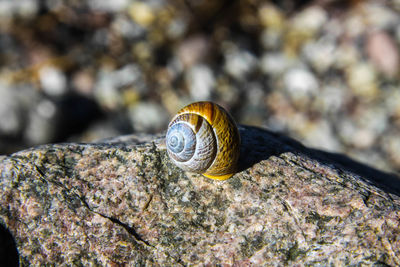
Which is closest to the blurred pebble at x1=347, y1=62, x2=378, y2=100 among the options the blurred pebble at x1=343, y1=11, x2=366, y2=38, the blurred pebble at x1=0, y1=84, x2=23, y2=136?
the blurred pebble at x1=343, y1=11, x2=366, y2=38

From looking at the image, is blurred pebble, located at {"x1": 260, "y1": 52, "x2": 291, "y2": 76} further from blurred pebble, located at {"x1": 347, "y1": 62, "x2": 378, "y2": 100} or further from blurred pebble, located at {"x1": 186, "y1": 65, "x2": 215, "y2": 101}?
blurred pebble, located at {"x1": 347, "y1": 62, "x2": 378, "y2": 100}

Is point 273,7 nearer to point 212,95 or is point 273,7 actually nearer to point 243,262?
point 212,95

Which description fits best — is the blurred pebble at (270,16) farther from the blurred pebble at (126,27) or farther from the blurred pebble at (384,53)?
the blurred pebble at (126,27)

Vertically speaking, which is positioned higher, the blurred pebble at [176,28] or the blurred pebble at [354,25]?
the blurred pebble at [354,25]

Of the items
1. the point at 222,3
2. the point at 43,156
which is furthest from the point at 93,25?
the point at 43,156

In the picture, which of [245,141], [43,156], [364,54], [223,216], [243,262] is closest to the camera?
[243,262]

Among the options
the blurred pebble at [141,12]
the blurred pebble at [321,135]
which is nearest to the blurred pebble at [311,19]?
the blurred pebble at [321,135]
